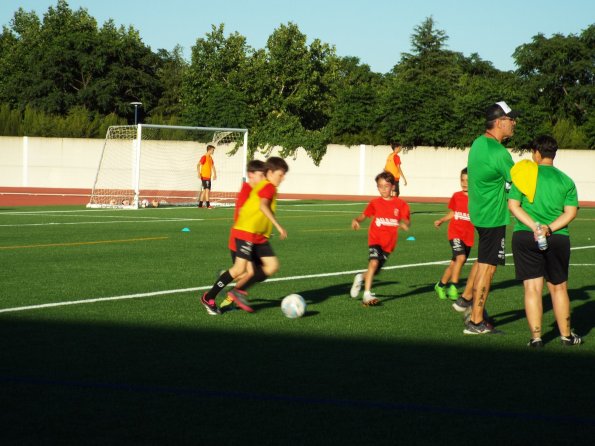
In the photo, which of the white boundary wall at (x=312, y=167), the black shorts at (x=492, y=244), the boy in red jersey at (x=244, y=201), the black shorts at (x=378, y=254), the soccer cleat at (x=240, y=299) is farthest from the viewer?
the white boundary wall at (x=312, y=167)

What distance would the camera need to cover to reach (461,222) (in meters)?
12.1

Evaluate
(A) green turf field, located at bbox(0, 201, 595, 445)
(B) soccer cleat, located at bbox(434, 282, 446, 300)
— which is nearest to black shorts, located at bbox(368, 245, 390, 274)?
(A) green turf field, located at bbox(0, 201, 595, 445)

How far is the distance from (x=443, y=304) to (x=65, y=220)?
49.9 ft

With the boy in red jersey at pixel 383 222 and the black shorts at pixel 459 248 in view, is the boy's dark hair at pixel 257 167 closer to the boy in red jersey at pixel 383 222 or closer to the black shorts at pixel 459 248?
Result: the boy in red jersey at pixel 383 222

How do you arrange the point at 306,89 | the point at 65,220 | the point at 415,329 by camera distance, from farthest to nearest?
1. the point at 306,89
2. the point at 65,220
3. the point at 415,329


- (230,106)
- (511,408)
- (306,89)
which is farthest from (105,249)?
(306,89)

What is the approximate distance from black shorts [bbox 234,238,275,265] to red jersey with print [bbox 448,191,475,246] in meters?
2.97

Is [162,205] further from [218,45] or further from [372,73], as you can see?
[372,73]

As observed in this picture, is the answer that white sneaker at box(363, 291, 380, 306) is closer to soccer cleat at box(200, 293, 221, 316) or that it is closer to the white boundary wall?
soccer cleat at box(200, 293, 221, 316)

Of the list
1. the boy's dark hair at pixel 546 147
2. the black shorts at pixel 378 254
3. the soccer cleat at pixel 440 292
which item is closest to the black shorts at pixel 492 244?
the boy's dark hair at pixel 546 147

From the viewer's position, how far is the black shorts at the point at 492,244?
8625 millimetres

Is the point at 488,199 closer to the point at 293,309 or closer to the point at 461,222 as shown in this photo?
the point at 293,309

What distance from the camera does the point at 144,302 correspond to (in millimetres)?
10258

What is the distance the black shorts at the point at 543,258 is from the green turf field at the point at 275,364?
584 millimetres
